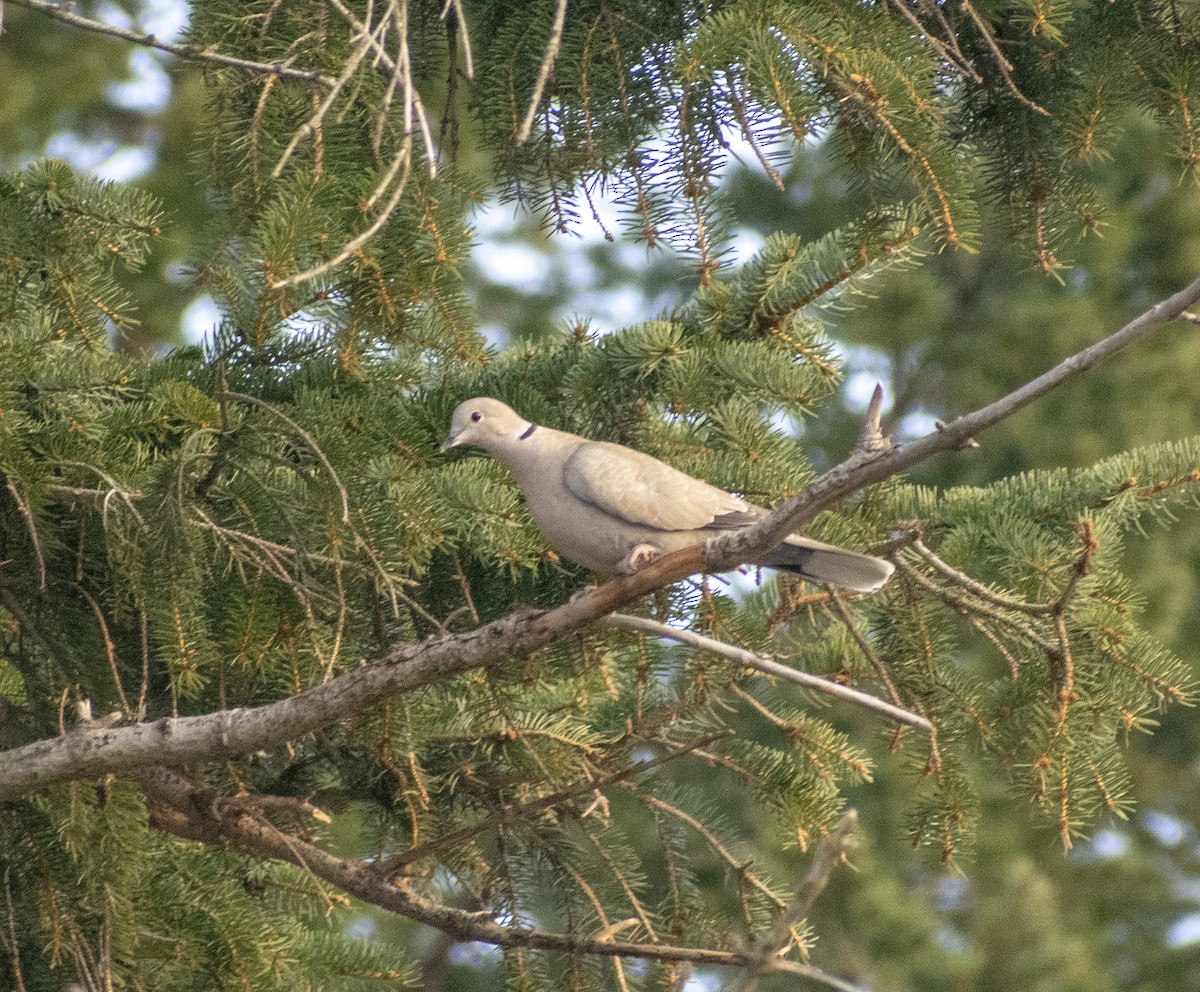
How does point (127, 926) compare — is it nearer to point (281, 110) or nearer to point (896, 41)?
point (281, 110)

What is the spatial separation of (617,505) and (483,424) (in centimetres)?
45

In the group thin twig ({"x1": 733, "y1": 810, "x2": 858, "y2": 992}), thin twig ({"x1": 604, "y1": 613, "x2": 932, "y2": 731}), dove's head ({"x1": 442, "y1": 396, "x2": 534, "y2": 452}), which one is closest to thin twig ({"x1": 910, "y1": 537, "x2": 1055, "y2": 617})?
thin twig ({"x1": 604, "y1": 613, "x2": 932, "y2": 731})

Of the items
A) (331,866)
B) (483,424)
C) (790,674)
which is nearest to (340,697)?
(331,866)

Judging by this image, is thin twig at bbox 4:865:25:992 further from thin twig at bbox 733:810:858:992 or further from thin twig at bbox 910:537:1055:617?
thin twig at bbox 910:537:1055:617

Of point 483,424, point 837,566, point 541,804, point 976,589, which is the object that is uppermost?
point 483,424

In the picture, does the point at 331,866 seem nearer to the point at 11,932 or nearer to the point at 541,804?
the point at 541,804

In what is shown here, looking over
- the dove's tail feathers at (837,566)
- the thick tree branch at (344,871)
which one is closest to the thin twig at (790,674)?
the thick tree branch at (344,871)

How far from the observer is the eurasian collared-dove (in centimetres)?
350

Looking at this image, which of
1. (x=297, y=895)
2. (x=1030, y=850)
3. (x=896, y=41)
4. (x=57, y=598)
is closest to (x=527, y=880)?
(x=297, y=895)

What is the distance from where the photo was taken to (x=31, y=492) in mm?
3047

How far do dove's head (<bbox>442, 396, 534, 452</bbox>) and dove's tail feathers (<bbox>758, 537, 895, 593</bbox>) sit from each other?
816mm

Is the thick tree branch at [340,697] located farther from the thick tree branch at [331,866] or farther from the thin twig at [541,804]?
the thick tree branch at [331,866]

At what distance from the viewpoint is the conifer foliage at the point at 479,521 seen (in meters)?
3.00

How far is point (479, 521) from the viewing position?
3420 mm
